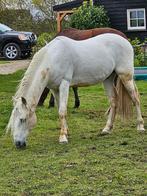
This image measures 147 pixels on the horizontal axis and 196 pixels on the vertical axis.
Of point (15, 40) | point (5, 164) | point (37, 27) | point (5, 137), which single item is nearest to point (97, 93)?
point (5, 137)

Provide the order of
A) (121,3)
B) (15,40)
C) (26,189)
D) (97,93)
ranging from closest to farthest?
(26,189) < (97,93) < (15,40) < (121,3)

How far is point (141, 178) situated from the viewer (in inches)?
216

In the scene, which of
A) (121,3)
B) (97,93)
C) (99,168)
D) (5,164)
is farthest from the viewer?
(121,3)

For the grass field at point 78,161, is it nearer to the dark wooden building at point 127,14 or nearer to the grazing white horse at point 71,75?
the grazing white horse at point 71,75

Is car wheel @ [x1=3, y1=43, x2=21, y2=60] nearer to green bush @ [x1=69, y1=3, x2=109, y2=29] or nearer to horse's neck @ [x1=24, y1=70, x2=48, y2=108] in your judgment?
green bush @ [x1=69, y1=3, x2=109, y2=29]

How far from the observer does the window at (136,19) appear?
2584 centimetres

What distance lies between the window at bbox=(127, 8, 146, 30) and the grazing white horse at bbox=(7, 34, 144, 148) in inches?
691

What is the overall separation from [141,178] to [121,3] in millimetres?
21519

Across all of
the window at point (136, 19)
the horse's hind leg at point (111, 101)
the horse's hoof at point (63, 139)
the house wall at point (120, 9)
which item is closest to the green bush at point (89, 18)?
the house wall at point (120, 9)

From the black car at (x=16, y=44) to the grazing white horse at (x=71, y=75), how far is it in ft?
52.6

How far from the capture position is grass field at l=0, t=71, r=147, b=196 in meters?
5.29

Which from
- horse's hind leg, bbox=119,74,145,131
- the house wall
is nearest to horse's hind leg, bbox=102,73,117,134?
horse's hind leg, bbox=119,74,145,131

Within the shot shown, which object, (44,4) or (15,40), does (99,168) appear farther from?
(44,4)

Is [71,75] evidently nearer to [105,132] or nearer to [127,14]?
[105,132]
